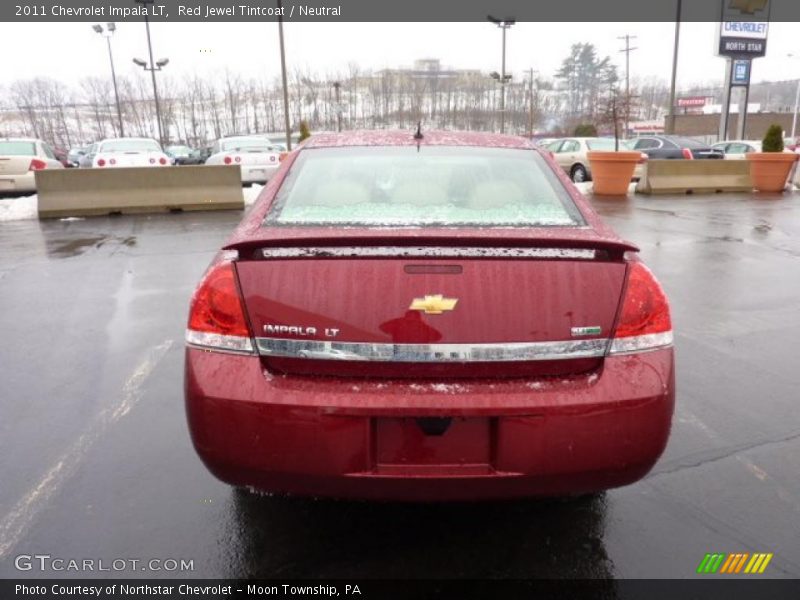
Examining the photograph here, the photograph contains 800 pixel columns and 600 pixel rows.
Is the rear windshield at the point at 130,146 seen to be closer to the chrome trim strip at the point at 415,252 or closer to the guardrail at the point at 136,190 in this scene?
the guardrail at the point at 136,190

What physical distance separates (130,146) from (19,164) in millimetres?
2720

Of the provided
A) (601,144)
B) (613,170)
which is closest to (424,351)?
(613,170)

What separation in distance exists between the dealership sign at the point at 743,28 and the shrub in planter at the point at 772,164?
10812 mm

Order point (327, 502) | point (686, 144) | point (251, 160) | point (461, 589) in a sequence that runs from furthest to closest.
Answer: point (686, 144), point (251, 160), point (327, 502), point (461, 589)

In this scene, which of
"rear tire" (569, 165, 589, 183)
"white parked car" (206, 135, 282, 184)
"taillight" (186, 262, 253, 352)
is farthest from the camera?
"rear tire" (569, 165, 589, 183)

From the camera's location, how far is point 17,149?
14797mm

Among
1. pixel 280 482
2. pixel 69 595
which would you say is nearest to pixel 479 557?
pixel 280 482

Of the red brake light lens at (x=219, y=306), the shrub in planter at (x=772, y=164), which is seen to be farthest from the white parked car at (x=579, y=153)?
the red brake light lens at (x=219, y=306)

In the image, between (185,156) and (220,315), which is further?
(185,156)

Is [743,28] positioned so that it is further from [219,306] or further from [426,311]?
[219,306]

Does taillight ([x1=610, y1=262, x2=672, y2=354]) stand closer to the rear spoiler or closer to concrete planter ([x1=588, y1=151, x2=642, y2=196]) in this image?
the rear spoiler

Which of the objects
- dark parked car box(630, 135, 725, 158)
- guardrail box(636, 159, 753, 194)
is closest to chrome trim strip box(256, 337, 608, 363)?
guardrail box(636, 159, 753, 194)

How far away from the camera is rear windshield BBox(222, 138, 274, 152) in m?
17.3
